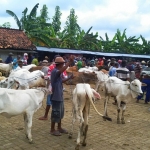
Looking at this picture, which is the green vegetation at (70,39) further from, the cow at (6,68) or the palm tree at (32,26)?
the cow at (6,68)

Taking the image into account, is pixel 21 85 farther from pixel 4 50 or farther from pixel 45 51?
pixel 45 51

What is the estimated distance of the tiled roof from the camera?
18.4m

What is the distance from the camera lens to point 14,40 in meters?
19.5

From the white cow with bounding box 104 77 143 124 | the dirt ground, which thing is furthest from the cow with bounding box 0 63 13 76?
the white cow with bounding box 104 77 143 124

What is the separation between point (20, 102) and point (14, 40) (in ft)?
51.1

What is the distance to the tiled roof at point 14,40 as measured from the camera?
60.4 ft

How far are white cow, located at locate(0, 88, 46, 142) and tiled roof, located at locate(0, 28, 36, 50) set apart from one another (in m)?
13.6

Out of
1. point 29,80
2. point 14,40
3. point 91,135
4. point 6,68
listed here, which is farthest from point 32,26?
point 91,135

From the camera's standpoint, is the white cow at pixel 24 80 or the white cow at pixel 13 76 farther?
the white cow at pixel 24 80

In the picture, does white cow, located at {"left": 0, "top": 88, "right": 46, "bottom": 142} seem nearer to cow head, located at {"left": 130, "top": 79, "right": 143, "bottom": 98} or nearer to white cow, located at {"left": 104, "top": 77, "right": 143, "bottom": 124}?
white cow, located at {"left": 104, "top": 77, "right": 143, "bottom": 124}

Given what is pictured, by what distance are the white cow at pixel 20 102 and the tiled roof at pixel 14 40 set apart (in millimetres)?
13584

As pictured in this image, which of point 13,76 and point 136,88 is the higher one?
point 13,76

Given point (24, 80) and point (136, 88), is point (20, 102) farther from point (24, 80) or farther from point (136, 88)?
point (136, 88)

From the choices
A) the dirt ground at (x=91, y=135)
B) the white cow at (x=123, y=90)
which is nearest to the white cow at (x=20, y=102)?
the dirt ground at (x=91, y=135)
